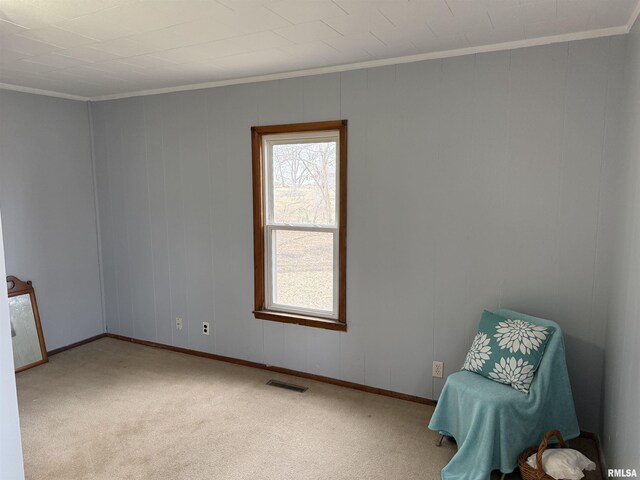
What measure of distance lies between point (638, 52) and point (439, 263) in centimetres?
155

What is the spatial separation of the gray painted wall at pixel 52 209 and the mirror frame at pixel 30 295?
0.20 feet

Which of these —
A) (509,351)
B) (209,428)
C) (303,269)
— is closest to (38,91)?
(303,269)

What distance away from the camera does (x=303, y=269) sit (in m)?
3.59

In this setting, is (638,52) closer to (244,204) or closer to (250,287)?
(244,204)

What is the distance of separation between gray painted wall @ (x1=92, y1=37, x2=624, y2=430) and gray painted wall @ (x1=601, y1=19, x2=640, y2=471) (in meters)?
0.21

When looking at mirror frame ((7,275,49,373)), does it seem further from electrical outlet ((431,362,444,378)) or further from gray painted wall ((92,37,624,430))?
electrical outlet ((431,362,444,378))

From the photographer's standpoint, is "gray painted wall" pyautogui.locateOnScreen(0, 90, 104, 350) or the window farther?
"gray painted wall" pyautogui.locateOnScreen(0, 90, 104, 350)

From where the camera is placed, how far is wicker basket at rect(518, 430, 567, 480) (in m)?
2.13

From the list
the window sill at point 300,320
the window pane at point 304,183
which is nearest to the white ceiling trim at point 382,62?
the window pane at point 304,183

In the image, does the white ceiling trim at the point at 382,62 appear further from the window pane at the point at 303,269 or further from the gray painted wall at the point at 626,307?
the window pane at the point at 303,269

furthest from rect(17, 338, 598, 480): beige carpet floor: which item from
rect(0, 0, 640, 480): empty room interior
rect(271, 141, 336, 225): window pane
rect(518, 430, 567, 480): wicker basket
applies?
rect(271, 141, 336, 225): window pane

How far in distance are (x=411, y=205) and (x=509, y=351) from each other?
1118 mm

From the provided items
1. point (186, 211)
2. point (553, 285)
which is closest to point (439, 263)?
point (553, 285)

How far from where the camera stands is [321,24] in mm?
2297
